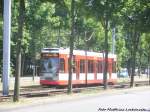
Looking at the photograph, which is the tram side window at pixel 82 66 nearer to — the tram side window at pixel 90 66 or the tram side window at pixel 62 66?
the tram side window at pixel 90 66

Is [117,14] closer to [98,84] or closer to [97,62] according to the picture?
[97,62]

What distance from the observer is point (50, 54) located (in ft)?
133

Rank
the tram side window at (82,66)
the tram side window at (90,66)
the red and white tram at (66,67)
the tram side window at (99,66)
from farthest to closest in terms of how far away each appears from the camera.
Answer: the tram side window at (99,66) → the tram side window at (90,66) → the tram side window at (82,66) → the red and white tram at (66,67)

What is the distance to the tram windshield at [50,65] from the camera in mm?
40344

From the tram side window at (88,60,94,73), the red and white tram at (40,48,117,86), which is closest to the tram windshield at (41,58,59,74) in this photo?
the red and white tram at (40,48,117,86)

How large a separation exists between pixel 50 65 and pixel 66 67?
49.0 inches

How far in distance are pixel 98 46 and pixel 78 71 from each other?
33841 millimetres

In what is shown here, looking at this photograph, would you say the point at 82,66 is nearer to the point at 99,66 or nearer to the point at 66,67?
the point at 66,67

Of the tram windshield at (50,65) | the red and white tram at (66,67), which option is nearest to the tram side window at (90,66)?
the red and white tram at (66,67)

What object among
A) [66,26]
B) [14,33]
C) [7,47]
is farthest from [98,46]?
[7,47]

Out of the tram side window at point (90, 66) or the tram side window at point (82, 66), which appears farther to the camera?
the tram side window at point (90, 66)

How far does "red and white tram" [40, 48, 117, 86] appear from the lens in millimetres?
40250

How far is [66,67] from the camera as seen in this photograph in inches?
1608

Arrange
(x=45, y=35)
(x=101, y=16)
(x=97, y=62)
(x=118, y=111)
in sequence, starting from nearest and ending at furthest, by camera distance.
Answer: (x=118, y=111) < (x=101, y=16) < (x=97, y=62) < (x=45, y=35)
